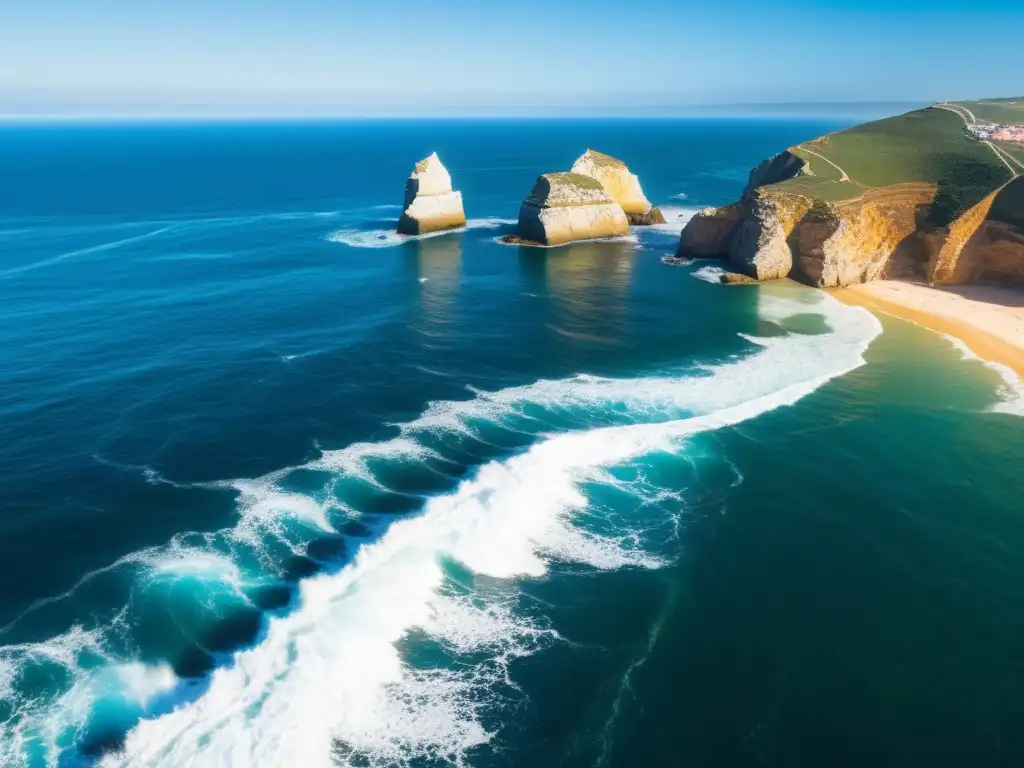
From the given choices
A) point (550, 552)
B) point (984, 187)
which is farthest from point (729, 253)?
point (550, 552)

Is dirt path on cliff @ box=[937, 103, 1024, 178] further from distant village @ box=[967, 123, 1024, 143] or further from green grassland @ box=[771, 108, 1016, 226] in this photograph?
distant village @ box=[967, 123, 1024, 143]

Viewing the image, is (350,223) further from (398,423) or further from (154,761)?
(154,761)

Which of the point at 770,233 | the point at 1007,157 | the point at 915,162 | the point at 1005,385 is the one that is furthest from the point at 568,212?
the point at 1005,385

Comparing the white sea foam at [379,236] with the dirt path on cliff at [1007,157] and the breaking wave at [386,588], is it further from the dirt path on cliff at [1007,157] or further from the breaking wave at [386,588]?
the dirt path on cliff at [1007,157]

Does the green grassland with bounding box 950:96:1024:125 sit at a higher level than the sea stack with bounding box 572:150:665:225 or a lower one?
higher

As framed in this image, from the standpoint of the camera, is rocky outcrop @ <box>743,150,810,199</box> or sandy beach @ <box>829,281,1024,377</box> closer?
sandy beach @ <box>829,281,1024,377</box>

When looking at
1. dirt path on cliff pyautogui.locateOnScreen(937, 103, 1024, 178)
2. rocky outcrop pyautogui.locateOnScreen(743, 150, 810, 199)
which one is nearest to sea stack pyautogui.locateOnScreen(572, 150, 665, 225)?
rocky outcrop pyautogui.locateOnScreen(743, 150, 810, 199)
